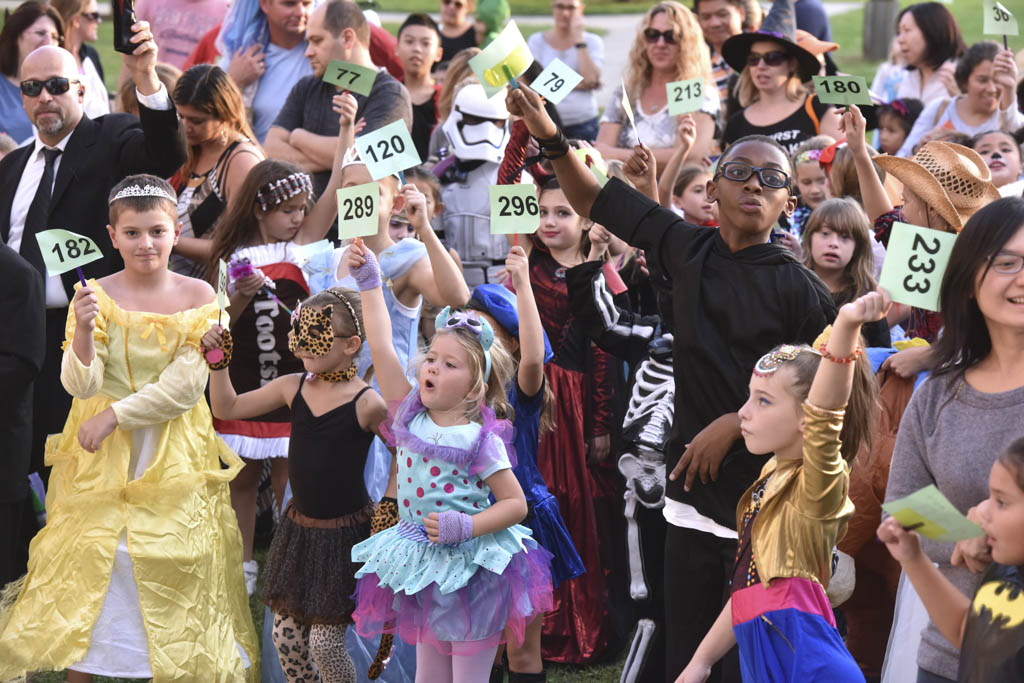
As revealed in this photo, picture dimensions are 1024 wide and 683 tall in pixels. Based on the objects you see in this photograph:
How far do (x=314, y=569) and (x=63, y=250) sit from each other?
1454 mm

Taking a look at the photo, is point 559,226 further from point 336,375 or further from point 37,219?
point 37,219

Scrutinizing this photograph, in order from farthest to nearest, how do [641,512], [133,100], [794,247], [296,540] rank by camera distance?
[133,100] → [794,247] → [641,512] → [296,540]

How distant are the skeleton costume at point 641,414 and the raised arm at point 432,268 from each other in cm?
55

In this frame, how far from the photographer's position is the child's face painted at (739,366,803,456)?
3404mm

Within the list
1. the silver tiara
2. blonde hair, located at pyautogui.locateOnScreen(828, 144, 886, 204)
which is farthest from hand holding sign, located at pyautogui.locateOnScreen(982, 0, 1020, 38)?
the silver tiara

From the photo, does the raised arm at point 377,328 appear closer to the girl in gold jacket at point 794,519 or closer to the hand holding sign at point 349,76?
the hand holding sign at point 349,76

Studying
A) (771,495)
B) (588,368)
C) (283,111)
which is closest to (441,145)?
(283,111)

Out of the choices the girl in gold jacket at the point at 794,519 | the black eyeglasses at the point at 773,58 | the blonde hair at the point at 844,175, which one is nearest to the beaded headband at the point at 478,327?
the girl in gold jacket at the point at 794,519

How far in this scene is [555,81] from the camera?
448 cm

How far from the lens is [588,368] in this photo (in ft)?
17.7

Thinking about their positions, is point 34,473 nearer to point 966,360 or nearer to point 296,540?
point 296,540

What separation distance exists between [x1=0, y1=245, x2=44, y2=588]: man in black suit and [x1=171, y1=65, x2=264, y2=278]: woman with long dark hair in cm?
135

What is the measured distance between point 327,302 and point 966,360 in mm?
2388

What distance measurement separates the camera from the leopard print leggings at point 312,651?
4.56 m
